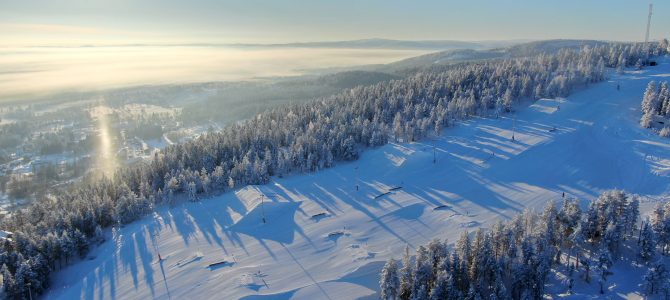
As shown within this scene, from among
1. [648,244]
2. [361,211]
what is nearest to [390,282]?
[361,211]

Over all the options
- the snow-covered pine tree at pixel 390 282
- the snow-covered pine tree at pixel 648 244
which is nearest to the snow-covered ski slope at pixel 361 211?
the snow-covered pine tree at pixel 390 282

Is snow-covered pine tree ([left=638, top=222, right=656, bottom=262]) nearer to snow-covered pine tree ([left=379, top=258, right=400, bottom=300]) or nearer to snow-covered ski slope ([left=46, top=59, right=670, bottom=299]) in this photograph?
snow-covered ski slope ([left=46, top=59, right=670, bottom=299])

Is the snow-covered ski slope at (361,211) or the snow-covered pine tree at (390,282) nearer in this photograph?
the snow-covered pine tree at (390,282)

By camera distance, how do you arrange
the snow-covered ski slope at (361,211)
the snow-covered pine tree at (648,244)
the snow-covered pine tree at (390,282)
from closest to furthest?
1. the snow-covered pine tree at (390,282)
2. the snow-covered pine tree at (648,244)
3. the snow-covered ski slope at (361,211)

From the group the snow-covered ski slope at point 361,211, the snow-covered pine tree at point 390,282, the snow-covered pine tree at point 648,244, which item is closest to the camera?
the snow-covered pine tree at point 390,282

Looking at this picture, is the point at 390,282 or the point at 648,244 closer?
the point at 390,282

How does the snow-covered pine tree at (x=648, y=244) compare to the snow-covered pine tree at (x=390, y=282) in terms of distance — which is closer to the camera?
the snow-covered pine tree at (x=390, y=282)

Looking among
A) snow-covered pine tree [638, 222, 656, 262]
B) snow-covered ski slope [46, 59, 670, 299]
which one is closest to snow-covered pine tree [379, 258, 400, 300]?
snow-covered ski slope [46, 59, 670, 299]

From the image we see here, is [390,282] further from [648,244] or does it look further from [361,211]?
[648,244]

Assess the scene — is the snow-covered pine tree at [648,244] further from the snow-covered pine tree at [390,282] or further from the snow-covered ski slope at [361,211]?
the snow-covered pine tree at [390,282]
